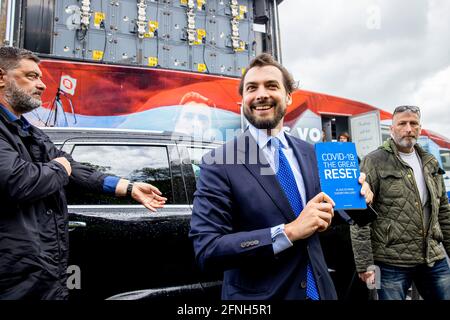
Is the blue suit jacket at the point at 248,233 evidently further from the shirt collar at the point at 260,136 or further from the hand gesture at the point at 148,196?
the hand gesture at the point at 148,196

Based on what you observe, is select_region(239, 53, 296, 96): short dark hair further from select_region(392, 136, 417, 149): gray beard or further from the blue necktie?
select_region(392, 136, 417, 149): gray beard

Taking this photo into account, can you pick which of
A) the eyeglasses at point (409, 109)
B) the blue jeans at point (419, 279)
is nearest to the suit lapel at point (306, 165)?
the blue jeans at point (419, 279)

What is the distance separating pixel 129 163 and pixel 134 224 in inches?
18.3

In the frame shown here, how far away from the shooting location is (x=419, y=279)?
274 cm

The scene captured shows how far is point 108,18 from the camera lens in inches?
335

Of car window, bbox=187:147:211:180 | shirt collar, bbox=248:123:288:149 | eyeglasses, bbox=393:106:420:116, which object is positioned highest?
eyeglasses, bbox=393:106:420:116

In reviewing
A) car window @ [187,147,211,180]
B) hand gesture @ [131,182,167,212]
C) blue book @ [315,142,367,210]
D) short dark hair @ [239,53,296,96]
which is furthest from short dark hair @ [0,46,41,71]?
blue book @ [315,142,367,210]

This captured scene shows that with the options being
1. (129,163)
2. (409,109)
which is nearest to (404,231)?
(409,109)

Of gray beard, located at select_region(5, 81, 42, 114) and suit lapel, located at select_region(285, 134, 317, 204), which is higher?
gray beard, located at select_region(5, 81, 42, 114)

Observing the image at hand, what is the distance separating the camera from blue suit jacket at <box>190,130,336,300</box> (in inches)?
50.3

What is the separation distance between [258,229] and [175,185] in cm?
154

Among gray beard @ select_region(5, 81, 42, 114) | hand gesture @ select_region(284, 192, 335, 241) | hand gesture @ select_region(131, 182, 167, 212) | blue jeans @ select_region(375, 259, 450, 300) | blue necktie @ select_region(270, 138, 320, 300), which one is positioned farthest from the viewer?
blue jeans @ select_region(375, 259, 450, 300)

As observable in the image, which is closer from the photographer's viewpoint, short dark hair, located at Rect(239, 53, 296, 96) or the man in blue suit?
the man in blue suit

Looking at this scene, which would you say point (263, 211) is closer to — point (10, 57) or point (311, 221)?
point (311, 221)
